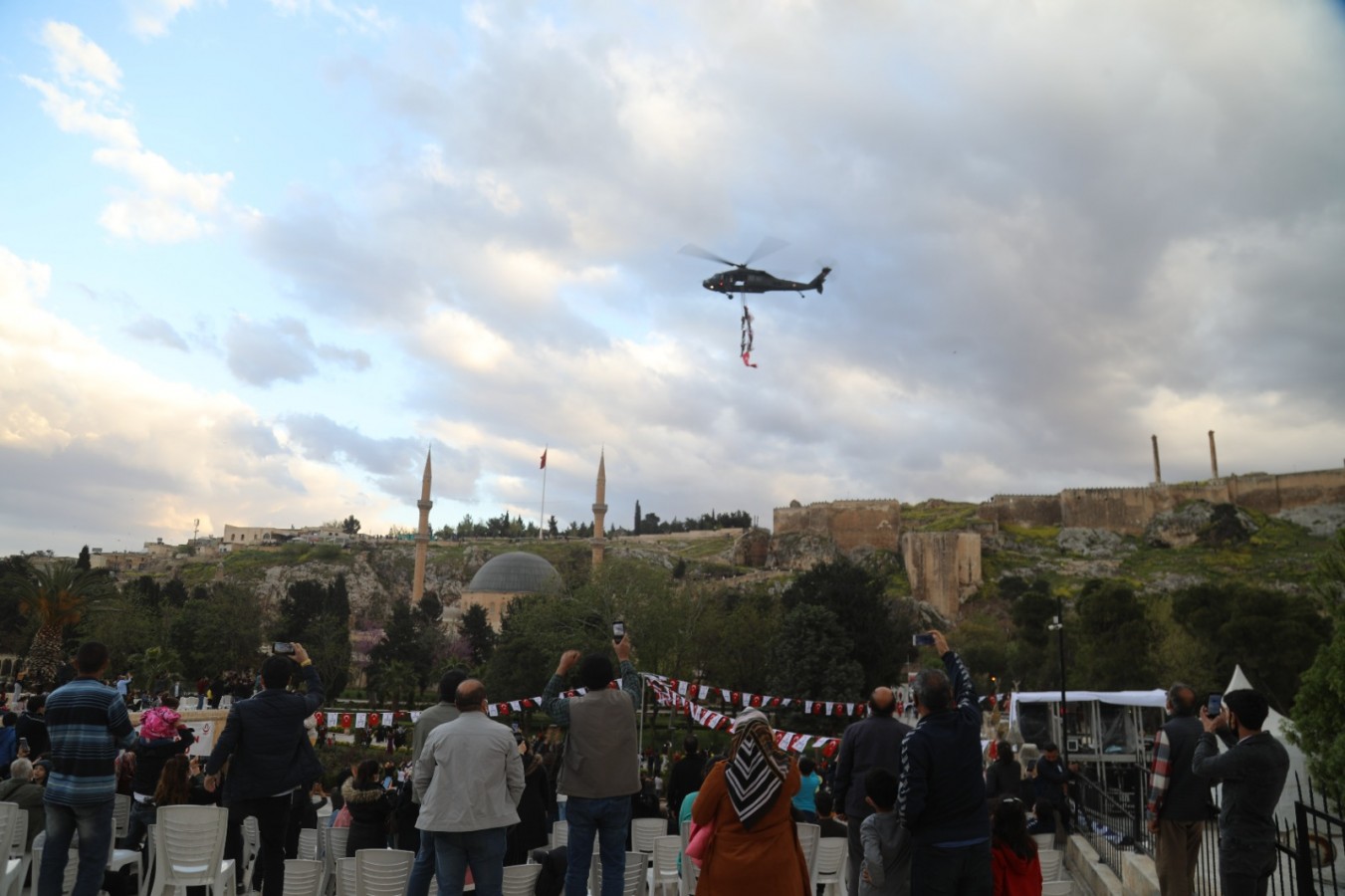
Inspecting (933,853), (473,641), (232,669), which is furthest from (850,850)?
(473,641)

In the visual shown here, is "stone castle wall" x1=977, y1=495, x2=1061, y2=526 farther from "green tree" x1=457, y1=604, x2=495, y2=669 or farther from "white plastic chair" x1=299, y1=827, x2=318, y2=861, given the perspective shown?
"white plastic chair" x1=299, y1=827, x2=318, y2=861

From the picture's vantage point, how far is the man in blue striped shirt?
4.80 m

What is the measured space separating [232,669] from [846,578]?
28734 millimetres

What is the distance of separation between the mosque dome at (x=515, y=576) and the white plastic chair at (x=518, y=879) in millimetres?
67843

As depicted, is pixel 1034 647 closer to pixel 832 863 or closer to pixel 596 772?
pixel 832 863

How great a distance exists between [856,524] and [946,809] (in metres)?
80.8

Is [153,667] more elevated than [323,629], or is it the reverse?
[323,629]

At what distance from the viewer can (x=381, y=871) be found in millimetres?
5000

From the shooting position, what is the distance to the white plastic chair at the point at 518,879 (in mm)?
5137

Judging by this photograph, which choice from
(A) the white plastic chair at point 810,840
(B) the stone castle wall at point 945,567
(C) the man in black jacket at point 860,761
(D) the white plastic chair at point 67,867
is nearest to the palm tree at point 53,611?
(D) the white plastic chair at point 67,867

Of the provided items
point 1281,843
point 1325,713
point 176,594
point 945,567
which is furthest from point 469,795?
point 945,567

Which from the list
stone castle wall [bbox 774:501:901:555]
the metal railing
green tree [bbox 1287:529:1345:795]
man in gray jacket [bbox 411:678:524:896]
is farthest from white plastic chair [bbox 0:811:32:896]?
stone castle wall [bbox 774:501:901:555]

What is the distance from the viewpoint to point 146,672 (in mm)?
35688

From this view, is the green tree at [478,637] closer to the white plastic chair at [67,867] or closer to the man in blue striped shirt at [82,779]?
the white plastic chair at [67,867]
